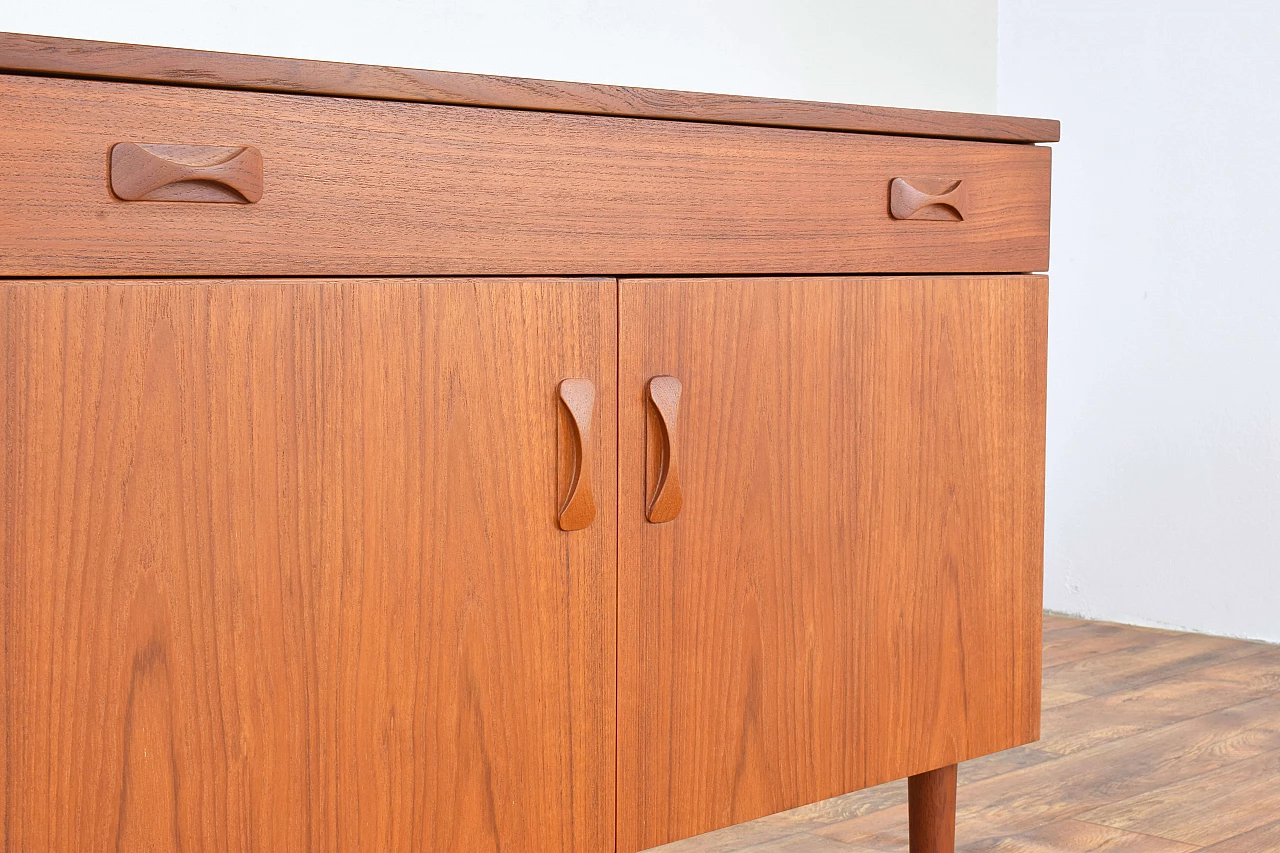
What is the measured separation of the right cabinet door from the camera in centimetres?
117

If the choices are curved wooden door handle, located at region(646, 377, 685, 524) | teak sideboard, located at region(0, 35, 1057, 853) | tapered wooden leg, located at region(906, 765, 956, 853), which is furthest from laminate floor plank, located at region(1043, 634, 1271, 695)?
curved wooden door handle, located at region(646, 377, 685, 524)

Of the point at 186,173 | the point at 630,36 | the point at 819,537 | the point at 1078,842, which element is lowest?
the point at 1078,842

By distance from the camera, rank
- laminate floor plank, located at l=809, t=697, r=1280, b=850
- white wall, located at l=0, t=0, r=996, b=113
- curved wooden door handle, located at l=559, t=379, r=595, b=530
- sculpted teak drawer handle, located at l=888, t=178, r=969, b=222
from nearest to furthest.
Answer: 1. curved wooden door handle, located at l=559, t=379, r=595, b=530
2. sculpted teak drawer handle, located at l=888, t=178, r=969, b=222
3. laminate floor plank, located at l=809, t=697, r=1280, b=850
4. white wall, located at l=0, t=0, r=996, b=113

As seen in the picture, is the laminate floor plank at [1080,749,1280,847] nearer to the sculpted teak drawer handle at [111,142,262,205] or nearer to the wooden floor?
the wooden floor

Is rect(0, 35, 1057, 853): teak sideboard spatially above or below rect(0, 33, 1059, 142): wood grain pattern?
below

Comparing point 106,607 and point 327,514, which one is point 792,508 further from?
point 106,607

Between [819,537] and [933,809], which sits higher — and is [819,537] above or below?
above

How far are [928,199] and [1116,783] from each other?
0.94 m

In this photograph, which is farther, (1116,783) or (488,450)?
(1116,783)

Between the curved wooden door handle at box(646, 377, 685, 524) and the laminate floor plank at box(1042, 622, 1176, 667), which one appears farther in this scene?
the laminate floor plank at box(1042, 622, 1176, 667)

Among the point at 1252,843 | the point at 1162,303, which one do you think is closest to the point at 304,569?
the point at 1252,843

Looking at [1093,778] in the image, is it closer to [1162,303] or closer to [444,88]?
[1162,303]

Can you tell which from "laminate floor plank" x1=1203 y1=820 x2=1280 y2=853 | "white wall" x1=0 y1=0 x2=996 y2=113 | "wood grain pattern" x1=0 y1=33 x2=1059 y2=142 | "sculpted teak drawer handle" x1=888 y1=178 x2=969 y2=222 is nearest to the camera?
"wood grain pattern" x1=0 y1=33 x2=1059 y2=142

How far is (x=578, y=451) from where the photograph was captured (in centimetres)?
110
